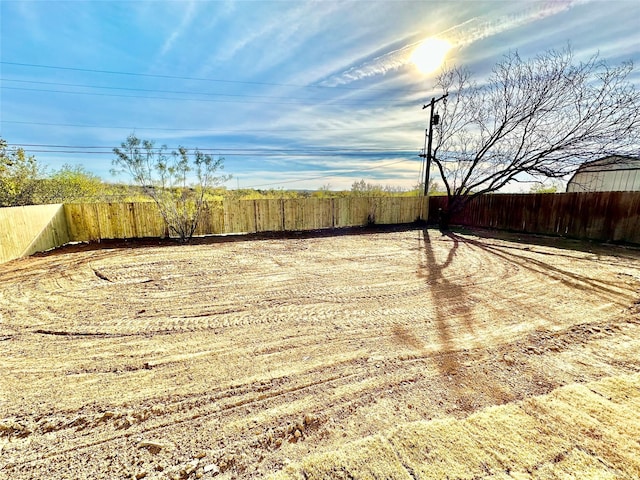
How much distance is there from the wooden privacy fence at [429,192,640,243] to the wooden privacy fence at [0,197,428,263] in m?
2.91

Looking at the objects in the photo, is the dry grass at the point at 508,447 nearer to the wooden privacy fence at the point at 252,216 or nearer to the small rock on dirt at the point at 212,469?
the small rock on dirt at the point at 212,469

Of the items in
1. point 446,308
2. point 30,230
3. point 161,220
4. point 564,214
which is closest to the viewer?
point 446,308

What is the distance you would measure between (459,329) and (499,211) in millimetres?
11143

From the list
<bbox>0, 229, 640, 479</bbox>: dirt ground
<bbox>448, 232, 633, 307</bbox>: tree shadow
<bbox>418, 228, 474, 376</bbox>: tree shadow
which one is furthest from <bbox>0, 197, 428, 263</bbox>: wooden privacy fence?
<bbox>418, 228, 474, 376</bbox>: tree shadow

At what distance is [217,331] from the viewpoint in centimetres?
309

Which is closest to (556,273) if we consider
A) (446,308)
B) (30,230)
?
(446,308)

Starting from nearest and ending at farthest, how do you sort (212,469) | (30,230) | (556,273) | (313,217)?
(212,469) < (556,273) < (30,230) < (313,217)

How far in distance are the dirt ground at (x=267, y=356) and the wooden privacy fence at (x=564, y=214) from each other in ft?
12.9

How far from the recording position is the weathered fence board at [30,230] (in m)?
6.45

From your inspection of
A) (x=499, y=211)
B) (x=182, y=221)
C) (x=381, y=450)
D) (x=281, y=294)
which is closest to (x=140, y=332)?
(x=281, y=294)

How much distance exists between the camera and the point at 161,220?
31.2 feet

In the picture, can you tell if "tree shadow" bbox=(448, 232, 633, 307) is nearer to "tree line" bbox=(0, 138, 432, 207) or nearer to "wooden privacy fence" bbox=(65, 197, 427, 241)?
"wooden privacy fence" bbox=(65, 197, 427, 241)

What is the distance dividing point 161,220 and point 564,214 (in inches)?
556

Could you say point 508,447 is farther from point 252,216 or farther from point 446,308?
point 252,216
